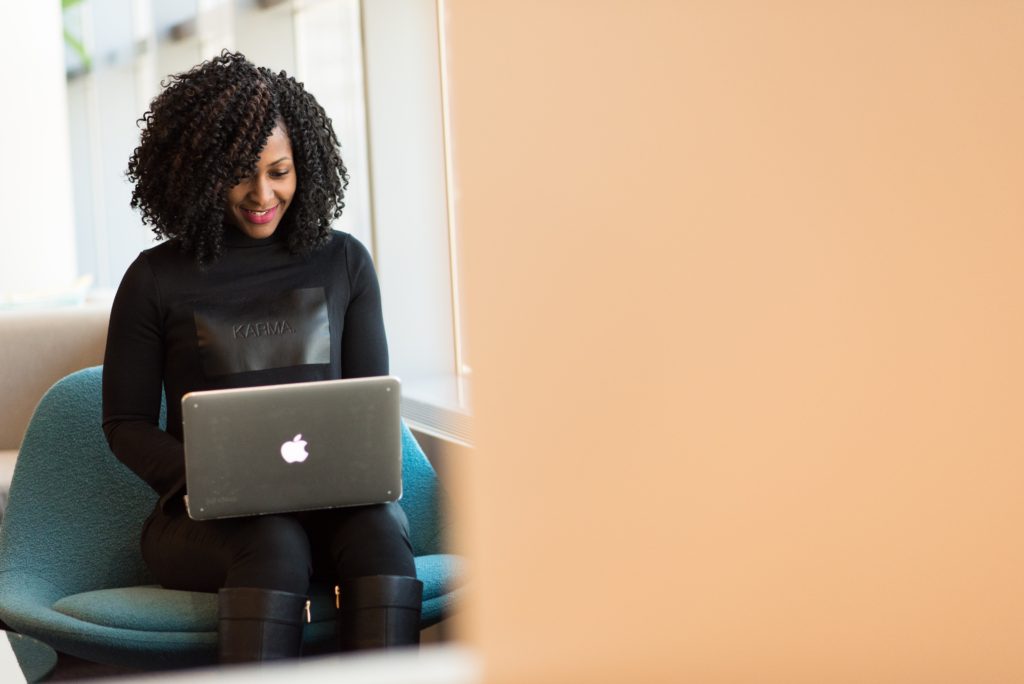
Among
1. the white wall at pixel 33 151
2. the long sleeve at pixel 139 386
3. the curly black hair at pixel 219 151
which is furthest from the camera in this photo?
the white wall at pixel 33 151

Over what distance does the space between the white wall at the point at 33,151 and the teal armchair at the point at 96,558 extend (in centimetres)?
357

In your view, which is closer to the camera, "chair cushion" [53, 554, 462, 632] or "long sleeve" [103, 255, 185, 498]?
"chair cushion" [53, 554, 462, 632]

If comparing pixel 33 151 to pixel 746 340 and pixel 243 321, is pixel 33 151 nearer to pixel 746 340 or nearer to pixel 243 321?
pixel 243 321

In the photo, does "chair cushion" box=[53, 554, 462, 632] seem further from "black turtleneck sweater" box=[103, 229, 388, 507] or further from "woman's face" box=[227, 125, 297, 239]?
"woman's face" box=[227, 125, 297, 239]

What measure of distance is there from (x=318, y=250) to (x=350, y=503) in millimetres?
510

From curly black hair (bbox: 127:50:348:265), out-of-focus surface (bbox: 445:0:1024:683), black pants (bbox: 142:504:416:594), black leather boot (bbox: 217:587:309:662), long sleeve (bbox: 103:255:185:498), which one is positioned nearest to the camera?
out-of-focus surface (bbox: 445:0:1024:683)

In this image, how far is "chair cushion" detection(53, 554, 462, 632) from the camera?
5.93ft

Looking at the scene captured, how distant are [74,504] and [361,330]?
0.57 metres

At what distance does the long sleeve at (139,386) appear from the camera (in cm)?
192

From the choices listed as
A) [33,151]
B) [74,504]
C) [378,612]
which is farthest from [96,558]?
[33,151]

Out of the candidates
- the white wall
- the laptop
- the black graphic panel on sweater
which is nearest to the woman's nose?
the black graphic panel on sweater

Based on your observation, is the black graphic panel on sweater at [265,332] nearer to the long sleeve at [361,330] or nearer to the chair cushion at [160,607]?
the long sleeve at [361,330]

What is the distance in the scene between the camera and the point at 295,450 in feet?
5.90

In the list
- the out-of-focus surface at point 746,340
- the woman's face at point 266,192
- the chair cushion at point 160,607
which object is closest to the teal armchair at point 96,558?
the chair cushion at point 160,607
